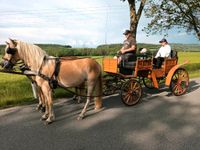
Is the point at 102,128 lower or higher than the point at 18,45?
lower

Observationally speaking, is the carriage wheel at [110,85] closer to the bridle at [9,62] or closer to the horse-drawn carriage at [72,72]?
the horse-drawn carriage at [72,72]


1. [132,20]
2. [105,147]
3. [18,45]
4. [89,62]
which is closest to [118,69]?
[89,62]

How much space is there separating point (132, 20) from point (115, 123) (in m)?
13.0

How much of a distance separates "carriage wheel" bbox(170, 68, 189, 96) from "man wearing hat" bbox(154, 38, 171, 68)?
0.68 metres

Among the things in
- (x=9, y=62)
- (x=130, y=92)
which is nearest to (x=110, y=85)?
(x=130, y=92)

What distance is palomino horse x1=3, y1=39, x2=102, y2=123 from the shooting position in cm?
696

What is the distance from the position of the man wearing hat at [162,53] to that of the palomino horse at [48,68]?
3.33 m

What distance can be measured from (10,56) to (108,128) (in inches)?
114

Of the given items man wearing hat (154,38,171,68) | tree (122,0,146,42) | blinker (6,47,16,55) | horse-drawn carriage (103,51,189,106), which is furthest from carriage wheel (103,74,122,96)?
tree (122,0,146,42)

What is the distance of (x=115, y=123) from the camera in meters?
6.91

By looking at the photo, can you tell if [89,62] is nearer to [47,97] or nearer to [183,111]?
[47,97]

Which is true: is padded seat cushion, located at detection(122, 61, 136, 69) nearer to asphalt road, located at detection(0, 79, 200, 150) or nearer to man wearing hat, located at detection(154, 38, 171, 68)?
asphalt road, located at detection(0, 79, 200, 150)

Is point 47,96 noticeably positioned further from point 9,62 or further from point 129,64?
point 129,64

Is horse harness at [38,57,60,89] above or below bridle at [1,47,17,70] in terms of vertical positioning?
below
